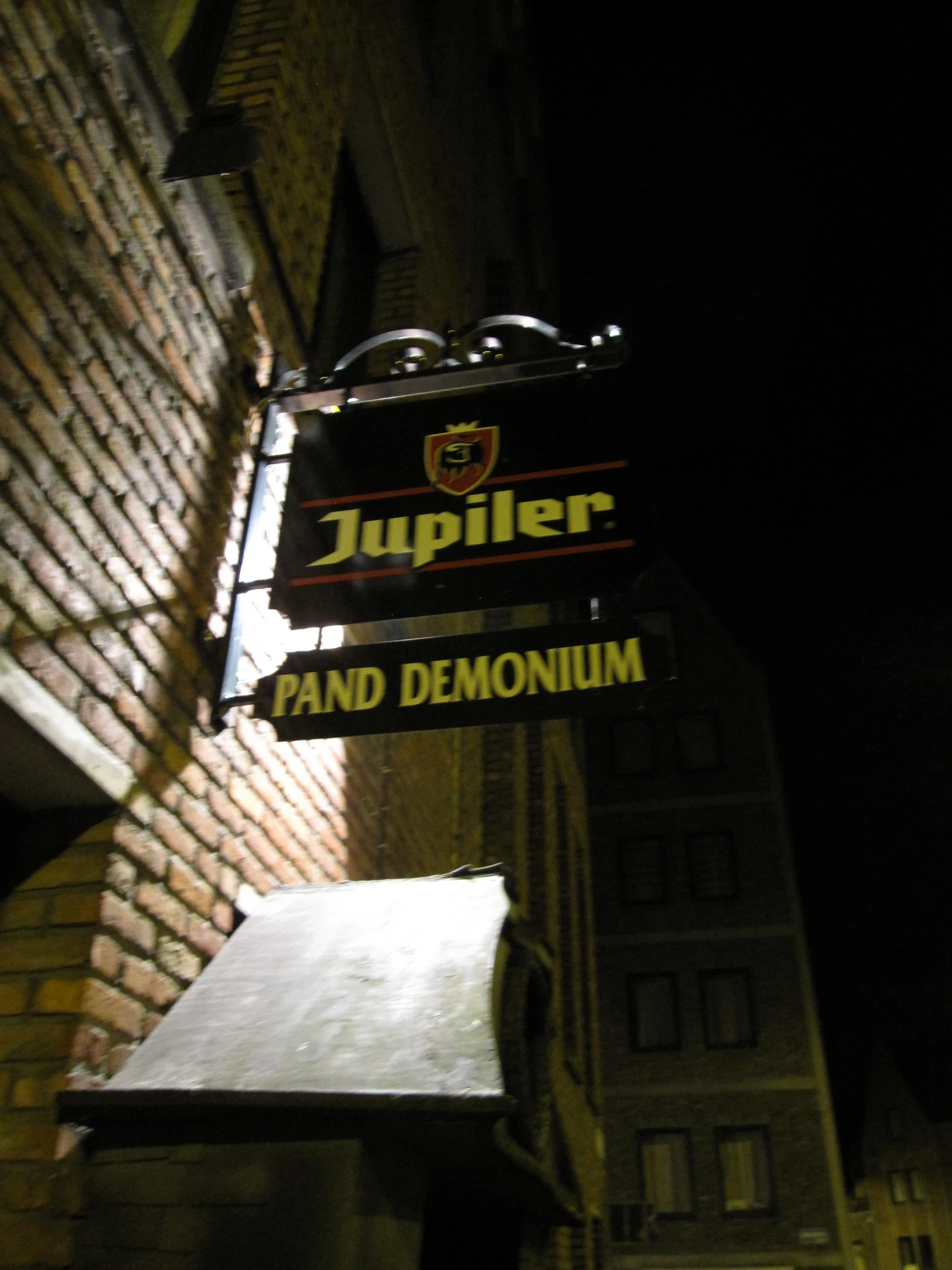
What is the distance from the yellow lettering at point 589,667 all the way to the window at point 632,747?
59.2 feet

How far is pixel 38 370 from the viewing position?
2.54 meters

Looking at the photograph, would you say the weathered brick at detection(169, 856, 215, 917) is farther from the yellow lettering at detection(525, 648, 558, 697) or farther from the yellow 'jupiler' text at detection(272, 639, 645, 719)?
the yellow lettering at detection(525, 648, 558, 697)

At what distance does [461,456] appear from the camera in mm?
3547

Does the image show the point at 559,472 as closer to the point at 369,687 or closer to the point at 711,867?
the point at 369,687

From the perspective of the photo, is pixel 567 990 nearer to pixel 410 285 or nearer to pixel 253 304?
pixel 410 285

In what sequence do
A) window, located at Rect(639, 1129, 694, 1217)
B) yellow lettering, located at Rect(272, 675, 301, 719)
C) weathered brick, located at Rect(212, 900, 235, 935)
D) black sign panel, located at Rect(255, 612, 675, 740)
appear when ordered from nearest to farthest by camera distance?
black sign panel, located at Rect(255, 612, 675, 740) < yellow lettering, located at Rect(272, 675, 301, 719) < weathered brick, located at Rect(212, 900, 235, 935) < window, located at Rect(639, 1129, 694, 1217)

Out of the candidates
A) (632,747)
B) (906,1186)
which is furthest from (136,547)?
(906,1186)

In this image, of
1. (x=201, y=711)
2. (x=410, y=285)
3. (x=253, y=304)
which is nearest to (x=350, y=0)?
(x=410, y=285)

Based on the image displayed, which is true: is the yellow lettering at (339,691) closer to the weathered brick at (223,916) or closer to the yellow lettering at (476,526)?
the yellow lettering at (476,526)

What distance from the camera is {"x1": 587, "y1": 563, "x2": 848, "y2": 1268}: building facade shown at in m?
15.3

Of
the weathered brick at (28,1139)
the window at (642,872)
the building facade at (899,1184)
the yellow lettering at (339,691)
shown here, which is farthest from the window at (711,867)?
the building facade at (899,1184)

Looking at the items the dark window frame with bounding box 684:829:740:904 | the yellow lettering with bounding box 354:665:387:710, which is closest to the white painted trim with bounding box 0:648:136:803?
the yellow lettering with bounding box 354:665:387:710

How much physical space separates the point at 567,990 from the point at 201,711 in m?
7.84

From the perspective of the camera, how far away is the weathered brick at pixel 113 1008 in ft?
7.88
